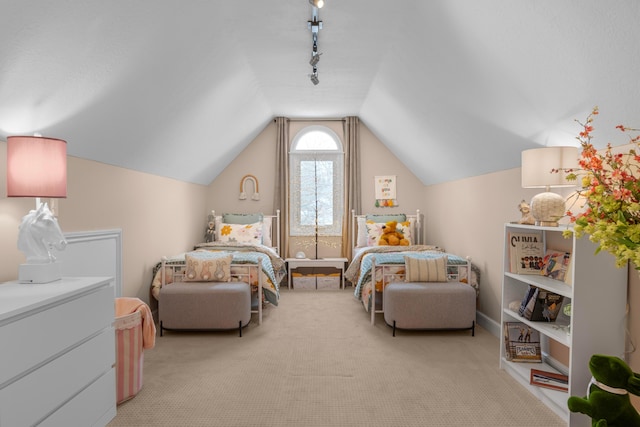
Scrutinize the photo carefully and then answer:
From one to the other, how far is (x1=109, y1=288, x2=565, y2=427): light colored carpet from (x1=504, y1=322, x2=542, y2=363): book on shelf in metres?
0.17

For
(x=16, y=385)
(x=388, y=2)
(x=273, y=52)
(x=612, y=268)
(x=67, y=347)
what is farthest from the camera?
(x=273, y=52)

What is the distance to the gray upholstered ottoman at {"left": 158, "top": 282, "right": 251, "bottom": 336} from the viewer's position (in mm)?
3379

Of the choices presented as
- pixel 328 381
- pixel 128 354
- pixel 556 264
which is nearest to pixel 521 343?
A: pixel 556 264

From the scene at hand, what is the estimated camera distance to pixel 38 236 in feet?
6.37

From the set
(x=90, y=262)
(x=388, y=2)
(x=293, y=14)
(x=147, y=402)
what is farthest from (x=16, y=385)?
(x=388, y=2)

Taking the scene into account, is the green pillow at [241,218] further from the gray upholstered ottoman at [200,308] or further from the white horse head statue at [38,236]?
the white horse head statue at [38,236]

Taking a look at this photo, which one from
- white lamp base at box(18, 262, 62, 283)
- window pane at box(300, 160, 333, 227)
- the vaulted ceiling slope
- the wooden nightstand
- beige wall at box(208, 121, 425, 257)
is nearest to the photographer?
the vaulted ceiling slope

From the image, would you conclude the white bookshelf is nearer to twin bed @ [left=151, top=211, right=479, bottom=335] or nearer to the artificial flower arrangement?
the artificial flower arrangement

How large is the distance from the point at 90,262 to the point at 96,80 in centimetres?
136

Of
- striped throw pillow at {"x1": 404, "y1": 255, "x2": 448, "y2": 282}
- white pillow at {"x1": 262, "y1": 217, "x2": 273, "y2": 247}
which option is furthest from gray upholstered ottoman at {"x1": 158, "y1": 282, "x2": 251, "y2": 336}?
white pillow at {"x1": 262, "y1": 217, "x2": 273, "y2": 247}

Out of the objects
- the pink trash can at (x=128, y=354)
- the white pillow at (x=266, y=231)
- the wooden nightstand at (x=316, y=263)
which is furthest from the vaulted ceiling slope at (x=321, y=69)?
the wooden nightstand at (x=316, y=263)

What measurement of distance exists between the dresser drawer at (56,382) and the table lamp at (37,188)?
0.44 m

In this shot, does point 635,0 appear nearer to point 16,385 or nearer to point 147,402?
point 16,385

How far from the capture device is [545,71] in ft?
6.86
